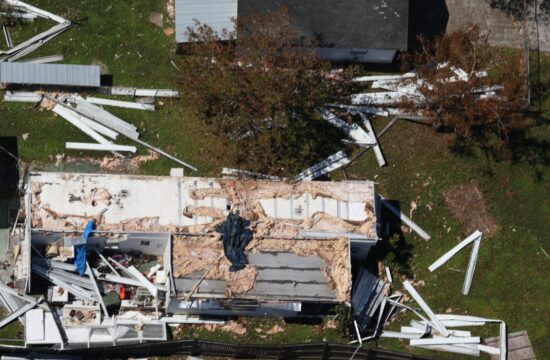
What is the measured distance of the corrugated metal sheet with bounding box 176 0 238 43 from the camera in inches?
1293

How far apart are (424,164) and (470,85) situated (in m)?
3.28

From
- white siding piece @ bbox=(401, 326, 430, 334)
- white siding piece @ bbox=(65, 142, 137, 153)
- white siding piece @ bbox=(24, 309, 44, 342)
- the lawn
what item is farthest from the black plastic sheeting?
white siding piece @ bbox=(24, 309, 44, 342)

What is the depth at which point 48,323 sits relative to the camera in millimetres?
31078

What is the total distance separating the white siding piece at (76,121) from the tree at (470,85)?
10680 mm

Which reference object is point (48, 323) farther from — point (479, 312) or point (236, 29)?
point (479, 312)

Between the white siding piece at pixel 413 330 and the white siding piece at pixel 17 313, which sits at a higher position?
the white siding piece at pixel 17 313

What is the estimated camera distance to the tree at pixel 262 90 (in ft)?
103

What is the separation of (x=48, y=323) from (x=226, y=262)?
20.3 ft

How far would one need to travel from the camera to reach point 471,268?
108 feet

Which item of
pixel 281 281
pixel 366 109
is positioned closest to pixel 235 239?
pixel 281 281

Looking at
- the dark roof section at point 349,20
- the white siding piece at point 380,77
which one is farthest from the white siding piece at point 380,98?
the dark roof section at point 349,20

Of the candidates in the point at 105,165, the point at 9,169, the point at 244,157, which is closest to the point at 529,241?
the point at 244,157

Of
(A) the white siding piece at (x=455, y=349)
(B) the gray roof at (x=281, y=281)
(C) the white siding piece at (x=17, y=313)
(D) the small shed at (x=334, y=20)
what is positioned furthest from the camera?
(D) the small shed at (x=334, y=20)

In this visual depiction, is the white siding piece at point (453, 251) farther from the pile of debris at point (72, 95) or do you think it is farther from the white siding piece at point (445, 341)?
the pile of debris at point (72, 95)
